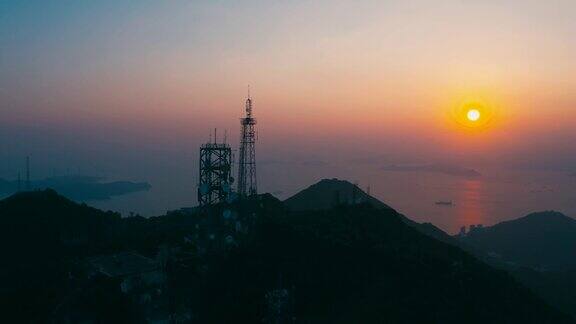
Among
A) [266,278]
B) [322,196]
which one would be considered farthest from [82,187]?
[266,278]

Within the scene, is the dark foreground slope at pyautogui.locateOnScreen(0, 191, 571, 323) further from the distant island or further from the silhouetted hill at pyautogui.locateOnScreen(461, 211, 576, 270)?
the distant island

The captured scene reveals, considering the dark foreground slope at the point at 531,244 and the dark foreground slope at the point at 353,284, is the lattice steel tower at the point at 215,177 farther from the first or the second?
the dark foreground slope at the point at 531,244

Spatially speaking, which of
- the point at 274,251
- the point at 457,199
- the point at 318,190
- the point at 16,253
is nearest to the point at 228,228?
the point at 274,251

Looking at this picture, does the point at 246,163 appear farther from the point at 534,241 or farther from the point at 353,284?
the point at 534,241

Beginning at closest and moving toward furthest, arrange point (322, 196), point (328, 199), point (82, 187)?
point (328, 199) → point (322, 196) → point (82, 187)

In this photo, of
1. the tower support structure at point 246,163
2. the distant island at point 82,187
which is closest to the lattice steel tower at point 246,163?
the tower support structure at point 246,163
